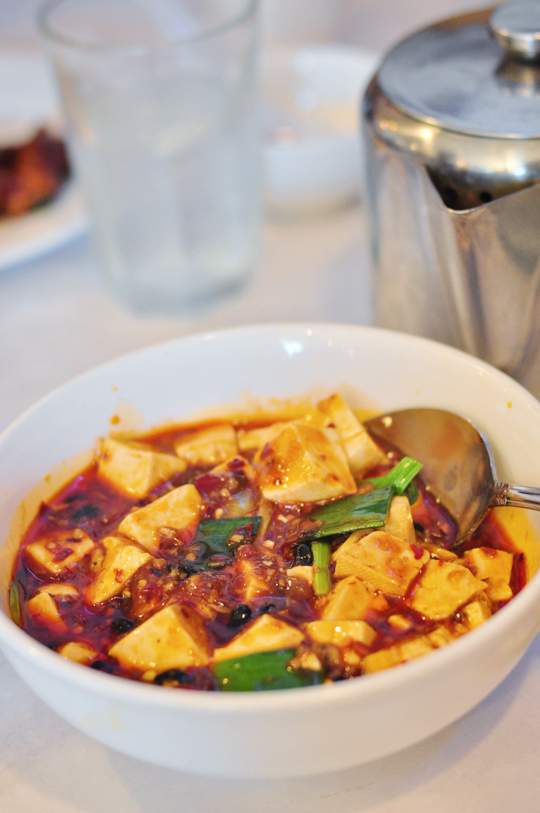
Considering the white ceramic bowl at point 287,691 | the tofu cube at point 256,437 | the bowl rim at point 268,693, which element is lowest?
the tofu cube at point 256,437

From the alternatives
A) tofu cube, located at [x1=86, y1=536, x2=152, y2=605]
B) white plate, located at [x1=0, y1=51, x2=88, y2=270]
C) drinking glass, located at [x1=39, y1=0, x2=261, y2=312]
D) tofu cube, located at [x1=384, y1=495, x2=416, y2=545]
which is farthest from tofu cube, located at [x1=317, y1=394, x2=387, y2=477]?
white plate, located at [x1=0, y1=51, x2=88, y2=270]

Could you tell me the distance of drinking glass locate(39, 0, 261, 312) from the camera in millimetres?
1542

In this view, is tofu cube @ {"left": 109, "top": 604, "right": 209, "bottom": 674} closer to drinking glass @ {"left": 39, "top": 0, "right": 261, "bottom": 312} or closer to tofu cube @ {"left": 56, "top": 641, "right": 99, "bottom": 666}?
tofu cube @ {"left": 56, "top": 641, "right": 99, "bottom": 666}

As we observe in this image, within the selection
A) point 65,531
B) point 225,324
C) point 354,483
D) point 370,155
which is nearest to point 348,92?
point 225,324

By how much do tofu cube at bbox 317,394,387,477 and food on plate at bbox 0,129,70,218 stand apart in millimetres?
1216

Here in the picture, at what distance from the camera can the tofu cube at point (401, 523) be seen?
1053mm

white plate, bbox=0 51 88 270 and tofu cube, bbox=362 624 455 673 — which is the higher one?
white plate, bbox=0 51 88 270

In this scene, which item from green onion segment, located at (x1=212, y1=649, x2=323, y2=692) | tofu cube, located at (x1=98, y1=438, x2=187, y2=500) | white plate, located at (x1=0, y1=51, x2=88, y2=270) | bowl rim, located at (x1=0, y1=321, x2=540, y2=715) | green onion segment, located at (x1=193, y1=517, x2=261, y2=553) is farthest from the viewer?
white plate, located at (x1=0, y1=51, x2=88, y2=270)

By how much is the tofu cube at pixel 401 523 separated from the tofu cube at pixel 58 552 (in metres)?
0.42

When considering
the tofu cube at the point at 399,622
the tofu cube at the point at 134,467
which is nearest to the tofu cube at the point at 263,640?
the tofu cube at the point at 399,622

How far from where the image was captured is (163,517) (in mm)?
1105

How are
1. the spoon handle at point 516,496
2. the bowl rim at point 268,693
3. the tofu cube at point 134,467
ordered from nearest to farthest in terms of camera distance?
the bowl rim at point 268,693, the spoon handle at point 516,496, the tofu cube at point 134,467

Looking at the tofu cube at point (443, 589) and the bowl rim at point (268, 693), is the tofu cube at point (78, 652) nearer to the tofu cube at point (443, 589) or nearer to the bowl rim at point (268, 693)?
the bowl rim at point (268, 693)

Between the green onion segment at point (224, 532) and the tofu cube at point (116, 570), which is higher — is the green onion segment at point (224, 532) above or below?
below
